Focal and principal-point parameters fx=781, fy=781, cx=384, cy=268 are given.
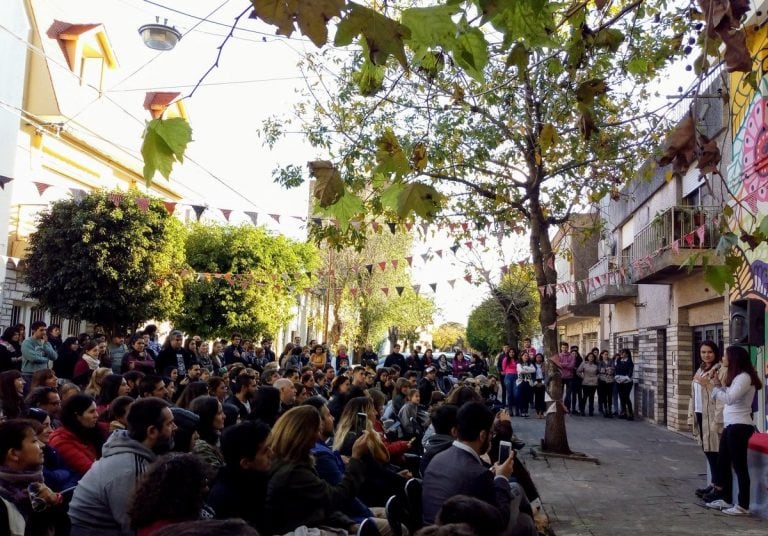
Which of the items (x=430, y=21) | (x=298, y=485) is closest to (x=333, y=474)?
(x=298, y=485)

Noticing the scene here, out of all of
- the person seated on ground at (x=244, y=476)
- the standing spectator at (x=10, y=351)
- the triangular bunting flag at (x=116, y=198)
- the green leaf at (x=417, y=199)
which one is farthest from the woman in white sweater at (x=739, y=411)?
the triangular bunting flag at (x=116, y=198)

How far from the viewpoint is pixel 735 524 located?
8.12 m

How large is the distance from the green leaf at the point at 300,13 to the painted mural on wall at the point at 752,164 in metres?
8.20

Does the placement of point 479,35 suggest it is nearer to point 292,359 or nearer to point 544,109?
point 544,109

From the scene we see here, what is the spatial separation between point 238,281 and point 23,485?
22.8 metres

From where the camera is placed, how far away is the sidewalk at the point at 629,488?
26.7 ft

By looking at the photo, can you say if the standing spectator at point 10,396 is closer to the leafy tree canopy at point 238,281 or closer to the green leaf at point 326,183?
the green leaf at point 326,183

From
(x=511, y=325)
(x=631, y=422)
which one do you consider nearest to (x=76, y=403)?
(x=631, y=422)

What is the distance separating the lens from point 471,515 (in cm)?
274

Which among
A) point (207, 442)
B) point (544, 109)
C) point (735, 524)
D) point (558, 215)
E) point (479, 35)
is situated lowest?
point (735, 524)

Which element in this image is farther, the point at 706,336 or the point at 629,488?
the point at 706,336

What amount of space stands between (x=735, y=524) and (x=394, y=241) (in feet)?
101

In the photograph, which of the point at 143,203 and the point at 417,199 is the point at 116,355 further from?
the point at 417,199

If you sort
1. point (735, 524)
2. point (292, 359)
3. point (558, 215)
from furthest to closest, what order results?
point (292, 359), point (558, 215), point (735, 524)
